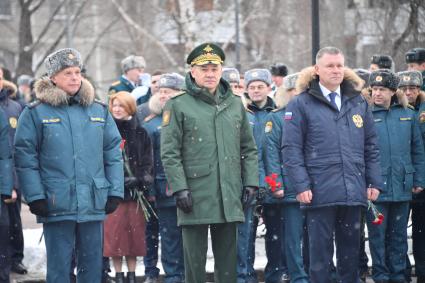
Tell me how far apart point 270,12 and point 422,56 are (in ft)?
76.0

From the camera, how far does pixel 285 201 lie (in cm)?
1195

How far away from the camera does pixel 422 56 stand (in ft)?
44.7

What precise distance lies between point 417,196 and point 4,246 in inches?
179

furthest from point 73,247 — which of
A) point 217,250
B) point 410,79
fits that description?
point 410,79

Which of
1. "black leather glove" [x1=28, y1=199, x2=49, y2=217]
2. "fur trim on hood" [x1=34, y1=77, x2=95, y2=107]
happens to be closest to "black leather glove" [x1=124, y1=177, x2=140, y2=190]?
"fur trim on hood" [x1=34, y1=77, x2=95, y2=107]

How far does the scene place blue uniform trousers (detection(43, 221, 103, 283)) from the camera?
372 inches

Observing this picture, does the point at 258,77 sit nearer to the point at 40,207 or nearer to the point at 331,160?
the point at 331,160

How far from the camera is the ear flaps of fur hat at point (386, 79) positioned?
11984 mm

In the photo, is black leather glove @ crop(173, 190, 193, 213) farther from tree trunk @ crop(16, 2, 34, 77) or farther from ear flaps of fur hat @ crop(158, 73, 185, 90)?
tree trunk @ crop(16, 2, 34, 77)

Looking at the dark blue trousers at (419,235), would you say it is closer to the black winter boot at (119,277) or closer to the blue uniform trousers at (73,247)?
the black winter boot at (119,277)

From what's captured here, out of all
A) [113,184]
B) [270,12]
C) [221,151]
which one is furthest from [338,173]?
[270,12]

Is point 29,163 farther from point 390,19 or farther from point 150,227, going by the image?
point 390,19

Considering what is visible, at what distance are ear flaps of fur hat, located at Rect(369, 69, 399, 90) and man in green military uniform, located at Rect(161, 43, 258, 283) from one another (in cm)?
287

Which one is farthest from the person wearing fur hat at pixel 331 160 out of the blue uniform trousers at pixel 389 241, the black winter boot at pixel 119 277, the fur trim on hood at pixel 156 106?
the black winter boot at pixel 119 277
